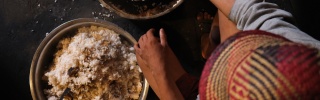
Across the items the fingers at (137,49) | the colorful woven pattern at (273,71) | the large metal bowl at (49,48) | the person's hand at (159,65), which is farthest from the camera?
the large metal bowl at (49,48)

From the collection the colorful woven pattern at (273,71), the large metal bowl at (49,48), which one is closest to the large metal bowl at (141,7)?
the large metal bowl at (49,48)

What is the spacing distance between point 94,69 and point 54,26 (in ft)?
1.66

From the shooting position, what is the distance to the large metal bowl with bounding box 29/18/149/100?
5.44ft

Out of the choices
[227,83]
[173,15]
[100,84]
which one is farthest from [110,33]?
[227,83]

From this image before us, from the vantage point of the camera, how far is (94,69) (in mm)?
1562

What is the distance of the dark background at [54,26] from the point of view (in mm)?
1874

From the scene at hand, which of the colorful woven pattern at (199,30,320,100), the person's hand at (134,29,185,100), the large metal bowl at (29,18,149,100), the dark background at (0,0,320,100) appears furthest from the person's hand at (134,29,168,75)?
the colorful woven pattern at (199,30,320,100)

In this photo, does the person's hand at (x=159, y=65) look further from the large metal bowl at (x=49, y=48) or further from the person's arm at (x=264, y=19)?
the person's arm at (x=264, y=19)

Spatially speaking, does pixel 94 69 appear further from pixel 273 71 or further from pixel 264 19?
pixel 273 71

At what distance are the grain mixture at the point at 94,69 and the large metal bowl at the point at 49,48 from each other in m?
0.03

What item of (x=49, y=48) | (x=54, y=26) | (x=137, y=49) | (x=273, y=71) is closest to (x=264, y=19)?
(x=273, y=71)

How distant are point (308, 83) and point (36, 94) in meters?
1.35

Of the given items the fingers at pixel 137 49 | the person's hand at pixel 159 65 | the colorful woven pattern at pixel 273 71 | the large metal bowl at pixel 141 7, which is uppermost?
the large metal bowl at pixel 141 7

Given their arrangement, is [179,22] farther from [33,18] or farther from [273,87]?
[273,87]
